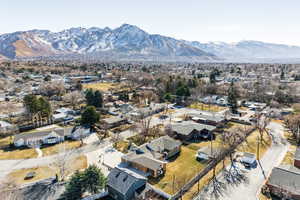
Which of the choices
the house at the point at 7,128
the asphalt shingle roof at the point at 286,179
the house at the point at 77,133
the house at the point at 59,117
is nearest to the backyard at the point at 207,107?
the asphalt shingle roof at the point at 286,179

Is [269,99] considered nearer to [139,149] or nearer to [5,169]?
[139,149]

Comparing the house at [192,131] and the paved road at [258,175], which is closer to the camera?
the paved road at [258,175]

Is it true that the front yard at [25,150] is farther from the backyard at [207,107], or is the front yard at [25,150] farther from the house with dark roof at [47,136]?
the backyard at [207,107]

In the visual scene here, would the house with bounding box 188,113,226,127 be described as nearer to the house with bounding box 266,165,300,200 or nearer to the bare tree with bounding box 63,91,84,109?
the house with bounding box 266,165,300,200

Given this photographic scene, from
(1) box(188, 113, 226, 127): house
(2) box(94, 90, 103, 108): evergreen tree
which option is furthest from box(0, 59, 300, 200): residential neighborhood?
(2) box(94, 90, 103, 108): evergreen tree

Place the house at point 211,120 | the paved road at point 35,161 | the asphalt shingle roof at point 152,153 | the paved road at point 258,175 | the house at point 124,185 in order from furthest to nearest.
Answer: the house at point 211,120
the paved road at point 35,161
the asphalt shingle roof at point 152,153
the paved road at point 258,175
the house at point 124,185
